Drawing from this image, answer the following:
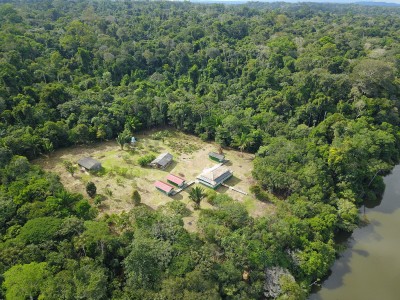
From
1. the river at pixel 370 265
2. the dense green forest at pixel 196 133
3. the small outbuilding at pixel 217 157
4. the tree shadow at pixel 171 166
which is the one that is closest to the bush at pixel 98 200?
the dense green forest at pixel 196 133

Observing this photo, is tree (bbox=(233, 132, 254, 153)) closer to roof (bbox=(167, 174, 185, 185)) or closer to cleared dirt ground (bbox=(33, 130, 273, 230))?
cleared dirt ground (bbox=(33, 130, 273, 230))

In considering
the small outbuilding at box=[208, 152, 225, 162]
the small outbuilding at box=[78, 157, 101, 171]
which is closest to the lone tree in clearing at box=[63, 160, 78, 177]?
the small outbuilding at box=[78, 157, 101, 171]

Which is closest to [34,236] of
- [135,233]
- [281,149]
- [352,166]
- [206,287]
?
[135,233]

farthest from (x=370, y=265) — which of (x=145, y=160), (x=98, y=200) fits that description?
(x=98, y=200)

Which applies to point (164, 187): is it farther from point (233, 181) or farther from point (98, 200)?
point (233, 181)

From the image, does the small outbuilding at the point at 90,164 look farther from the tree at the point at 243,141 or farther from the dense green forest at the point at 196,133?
the tree at the point at 243,141

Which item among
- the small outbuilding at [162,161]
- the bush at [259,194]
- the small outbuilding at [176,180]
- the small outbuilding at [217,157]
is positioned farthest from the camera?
the small outbuilding at [217,157]

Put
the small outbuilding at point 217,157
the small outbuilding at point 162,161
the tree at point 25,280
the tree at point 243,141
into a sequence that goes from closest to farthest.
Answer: the tree at point 25,280 → the small outbuilding at point 162,161 → the small outbuilding at point 217,157 → the tree at point 243,141

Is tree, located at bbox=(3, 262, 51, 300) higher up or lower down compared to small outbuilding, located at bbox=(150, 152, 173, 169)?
higher up
